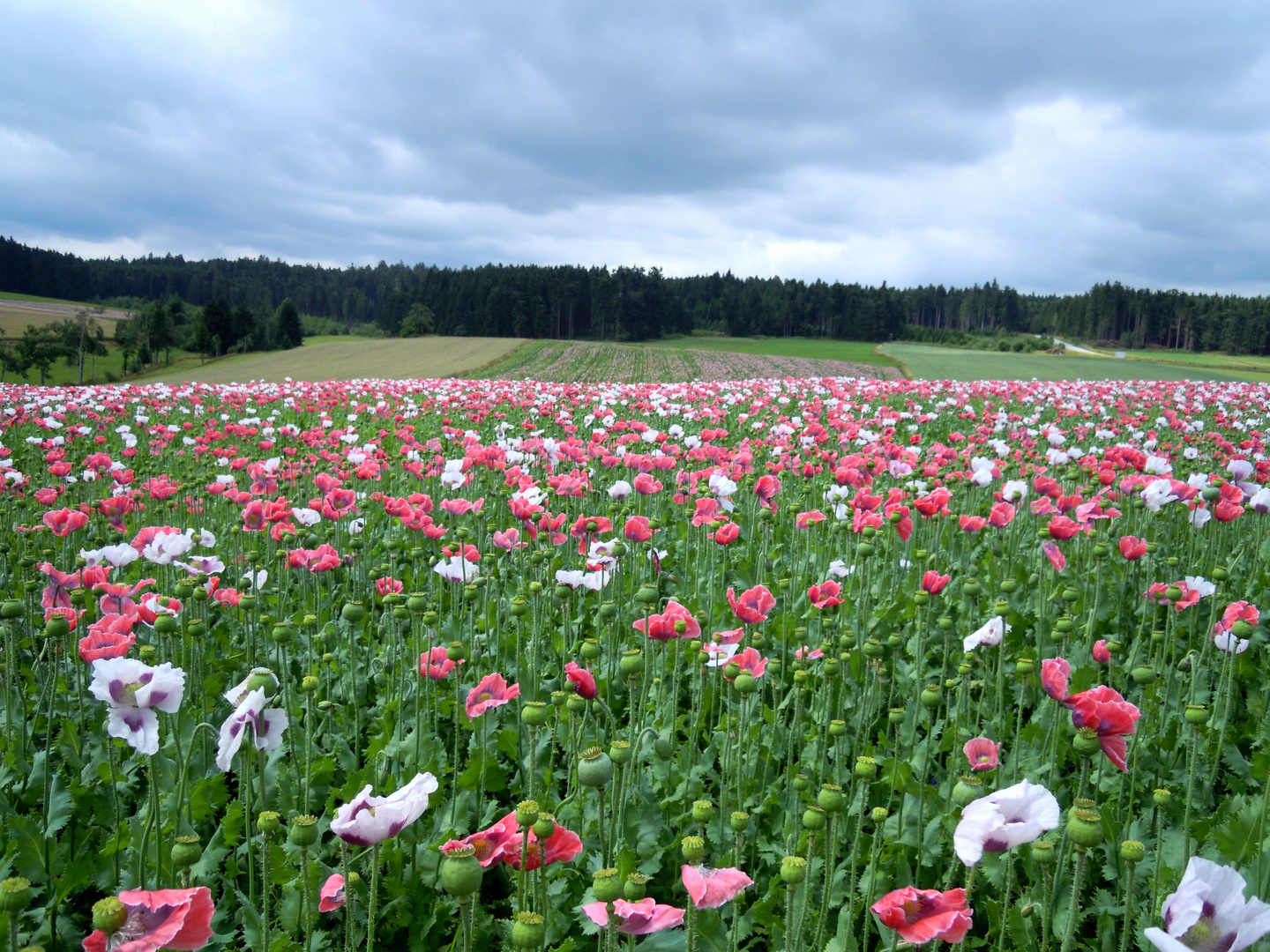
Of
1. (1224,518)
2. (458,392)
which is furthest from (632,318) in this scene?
(1224,518)

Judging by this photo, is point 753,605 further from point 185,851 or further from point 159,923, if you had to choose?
point 159,923

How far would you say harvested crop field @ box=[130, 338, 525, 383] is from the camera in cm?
3606

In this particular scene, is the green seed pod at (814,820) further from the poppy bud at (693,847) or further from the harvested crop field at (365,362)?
the harvested crop field at (365,362)

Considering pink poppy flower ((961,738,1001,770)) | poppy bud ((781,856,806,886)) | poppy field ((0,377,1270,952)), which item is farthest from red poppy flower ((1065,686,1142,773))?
poppy bud ((781,856,806,886))

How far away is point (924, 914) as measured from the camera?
1.46m

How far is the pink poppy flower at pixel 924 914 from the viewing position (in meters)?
1.39

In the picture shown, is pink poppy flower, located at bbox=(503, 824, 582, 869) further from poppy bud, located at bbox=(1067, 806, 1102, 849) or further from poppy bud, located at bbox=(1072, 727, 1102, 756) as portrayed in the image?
poppy bud, located at bbox=(1072, 727, 1102, 756)

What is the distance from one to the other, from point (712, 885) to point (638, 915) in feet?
0.52

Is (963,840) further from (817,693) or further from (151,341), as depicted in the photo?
(151,341)

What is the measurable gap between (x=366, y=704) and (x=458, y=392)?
38.9 ft

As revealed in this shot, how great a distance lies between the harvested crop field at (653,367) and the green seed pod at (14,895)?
97.9 ft

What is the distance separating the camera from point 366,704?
3.74 m

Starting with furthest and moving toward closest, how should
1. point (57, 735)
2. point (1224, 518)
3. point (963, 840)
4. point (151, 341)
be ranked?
point (151, 341) → point (1224, 518) → point (57, 735) → point (963, 840)

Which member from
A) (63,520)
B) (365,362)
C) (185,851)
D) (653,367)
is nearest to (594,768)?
(185,851)
